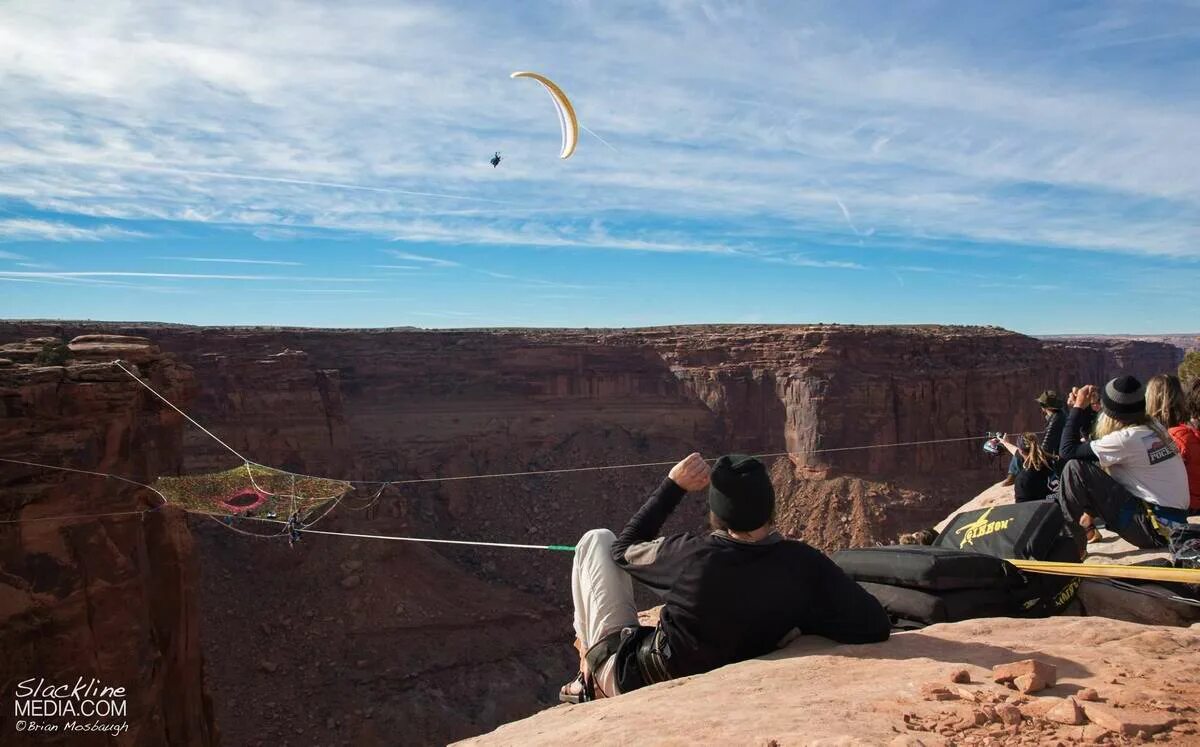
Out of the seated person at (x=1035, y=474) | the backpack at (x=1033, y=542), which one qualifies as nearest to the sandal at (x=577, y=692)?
the backpack at (x=1033, y=542)

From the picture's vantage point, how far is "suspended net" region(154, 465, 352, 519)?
9.98m

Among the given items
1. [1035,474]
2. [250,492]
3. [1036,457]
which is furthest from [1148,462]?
[250,492]

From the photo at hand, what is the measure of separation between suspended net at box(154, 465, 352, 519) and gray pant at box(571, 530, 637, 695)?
6036mm

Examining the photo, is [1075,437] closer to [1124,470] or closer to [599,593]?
[1124,470]

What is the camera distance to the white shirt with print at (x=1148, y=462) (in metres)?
6.38

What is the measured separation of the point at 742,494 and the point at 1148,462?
4.18 meters

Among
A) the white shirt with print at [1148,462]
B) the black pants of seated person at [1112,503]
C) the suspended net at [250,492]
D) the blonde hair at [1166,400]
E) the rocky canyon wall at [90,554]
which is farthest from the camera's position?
the suspended net at [250,492]

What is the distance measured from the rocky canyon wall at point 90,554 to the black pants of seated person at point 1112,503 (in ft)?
32.0

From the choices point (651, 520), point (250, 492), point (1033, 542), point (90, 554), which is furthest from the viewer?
point (250, 492)

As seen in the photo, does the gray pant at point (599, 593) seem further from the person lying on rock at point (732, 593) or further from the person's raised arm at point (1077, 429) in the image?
the person's raised arm at point (1077, 429)

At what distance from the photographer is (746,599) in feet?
14.7

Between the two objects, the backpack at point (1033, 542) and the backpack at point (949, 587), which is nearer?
the backpack at point (949, 587)

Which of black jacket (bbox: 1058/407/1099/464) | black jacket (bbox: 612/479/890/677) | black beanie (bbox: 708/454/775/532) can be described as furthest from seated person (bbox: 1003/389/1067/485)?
black beanie (bbox: 708/454/775/532)

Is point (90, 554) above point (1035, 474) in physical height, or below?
below
